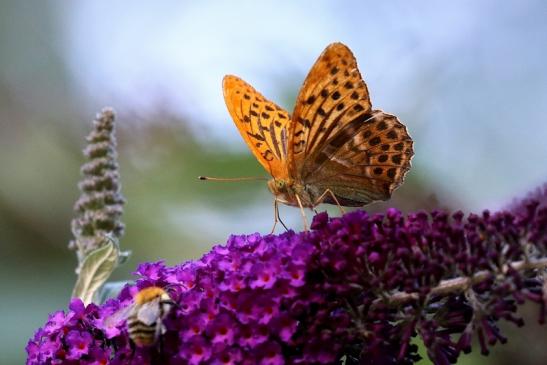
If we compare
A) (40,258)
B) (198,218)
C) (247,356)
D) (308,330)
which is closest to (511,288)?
(308,330)

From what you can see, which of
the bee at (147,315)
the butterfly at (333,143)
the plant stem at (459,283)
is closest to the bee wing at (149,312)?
the bee at (147,315)

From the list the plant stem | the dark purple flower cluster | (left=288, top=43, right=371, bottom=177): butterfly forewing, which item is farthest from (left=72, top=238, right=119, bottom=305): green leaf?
the plant stem

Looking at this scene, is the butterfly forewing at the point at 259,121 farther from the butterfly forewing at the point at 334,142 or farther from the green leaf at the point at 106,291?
the green leaf at the point at 106,291

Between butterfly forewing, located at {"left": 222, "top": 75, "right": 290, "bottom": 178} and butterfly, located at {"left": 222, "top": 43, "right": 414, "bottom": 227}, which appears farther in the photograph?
butterfly forewing, located at {"left": 222, "top": 75, "right": 290, "bottom": 178}

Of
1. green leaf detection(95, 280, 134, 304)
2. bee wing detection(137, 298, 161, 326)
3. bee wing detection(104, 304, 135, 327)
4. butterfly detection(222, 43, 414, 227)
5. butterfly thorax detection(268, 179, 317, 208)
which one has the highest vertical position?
butterfly detection(222, 43, 414, 227)

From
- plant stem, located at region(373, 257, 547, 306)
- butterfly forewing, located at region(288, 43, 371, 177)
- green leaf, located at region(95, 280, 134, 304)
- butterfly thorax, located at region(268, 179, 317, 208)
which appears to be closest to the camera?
plant stem, located at region(373, 257, 547, 306)

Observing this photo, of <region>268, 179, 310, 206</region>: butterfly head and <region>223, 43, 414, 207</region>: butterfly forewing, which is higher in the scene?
<region>223, 43, 414, 207</region>: butterfly forewing

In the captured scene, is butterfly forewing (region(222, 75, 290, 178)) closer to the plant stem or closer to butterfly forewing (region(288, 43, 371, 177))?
butterfly forewing (region(288, 43, 371, 177))

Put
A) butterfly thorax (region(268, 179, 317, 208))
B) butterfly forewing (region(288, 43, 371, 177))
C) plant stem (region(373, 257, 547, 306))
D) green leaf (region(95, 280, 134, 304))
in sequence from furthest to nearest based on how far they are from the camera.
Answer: green leaf (region(95, 280, 134, 304))
butterfly thorax (region(268, 179, 317, 208))
butterfly forewing (region(288, 43, 371, 177))
plant stem (region(373, 257, 547, 306))
